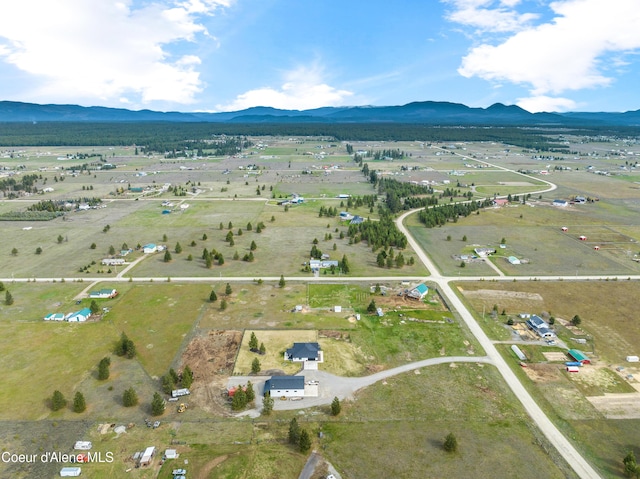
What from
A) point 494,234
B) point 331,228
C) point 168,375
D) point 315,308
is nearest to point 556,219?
point 494,234

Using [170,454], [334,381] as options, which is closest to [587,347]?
[334,381]

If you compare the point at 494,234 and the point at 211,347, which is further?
the point at 494,234

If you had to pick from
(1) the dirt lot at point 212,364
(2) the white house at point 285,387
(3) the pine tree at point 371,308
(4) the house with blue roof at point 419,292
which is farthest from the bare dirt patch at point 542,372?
(1) the dirt lot at point 212,364

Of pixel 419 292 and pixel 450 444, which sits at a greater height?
pixel 419 292

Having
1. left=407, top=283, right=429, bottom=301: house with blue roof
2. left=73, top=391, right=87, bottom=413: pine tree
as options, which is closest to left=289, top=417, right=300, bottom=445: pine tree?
left=73, top=391, right=87, bottom=413: pine tree

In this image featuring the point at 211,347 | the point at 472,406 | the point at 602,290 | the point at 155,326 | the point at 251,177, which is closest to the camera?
the point at 472,406

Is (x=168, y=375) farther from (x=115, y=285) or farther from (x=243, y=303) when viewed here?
(x=115, y=285)

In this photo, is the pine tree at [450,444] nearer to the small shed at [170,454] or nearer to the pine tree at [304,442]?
the pine tree at [304,442]

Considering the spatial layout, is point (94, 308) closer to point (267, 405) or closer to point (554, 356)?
point (267, 405)
